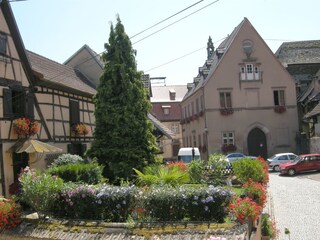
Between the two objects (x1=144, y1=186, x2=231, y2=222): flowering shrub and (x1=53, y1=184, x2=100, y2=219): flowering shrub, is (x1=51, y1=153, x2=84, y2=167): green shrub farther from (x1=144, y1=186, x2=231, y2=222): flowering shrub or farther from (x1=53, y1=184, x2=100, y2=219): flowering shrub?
(x1=144, y1=186, x2=231, y2=222): flowering shrub

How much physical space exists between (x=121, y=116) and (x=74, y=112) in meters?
6.26

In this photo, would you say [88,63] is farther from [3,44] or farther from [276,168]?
[276,168]

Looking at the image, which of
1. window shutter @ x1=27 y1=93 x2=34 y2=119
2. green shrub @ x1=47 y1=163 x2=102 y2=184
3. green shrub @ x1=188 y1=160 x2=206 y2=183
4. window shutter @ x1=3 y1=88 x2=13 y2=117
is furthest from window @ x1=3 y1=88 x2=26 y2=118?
green shrub @ x1=188 y1=160 x2=206 y2=183

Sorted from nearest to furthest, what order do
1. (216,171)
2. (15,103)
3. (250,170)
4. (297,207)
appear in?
(216,171) → (250,170) → (15,103) → (297,207)

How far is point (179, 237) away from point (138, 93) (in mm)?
9503

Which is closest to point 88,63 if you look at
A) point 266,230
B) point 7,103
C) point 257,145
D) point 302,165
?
point 7,103

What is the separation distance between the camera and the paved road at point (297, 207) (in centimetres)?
1387

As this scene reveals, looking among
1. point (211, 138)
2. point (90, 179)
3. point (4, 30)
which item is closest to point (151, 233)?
point (90, 179)

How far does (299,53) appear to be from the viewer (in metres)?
49.4

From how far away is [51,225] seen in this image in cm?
995

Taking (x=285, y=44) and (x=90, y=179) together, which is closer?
(x=90, y=179)

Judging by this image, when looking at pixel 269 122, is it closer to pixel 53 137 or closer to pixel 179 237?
pixel 53 137

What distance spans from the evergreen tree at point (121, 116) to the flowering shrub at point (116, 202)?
667 centimetres

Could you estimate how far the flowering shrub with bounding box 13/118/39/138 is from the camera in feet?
53.2
